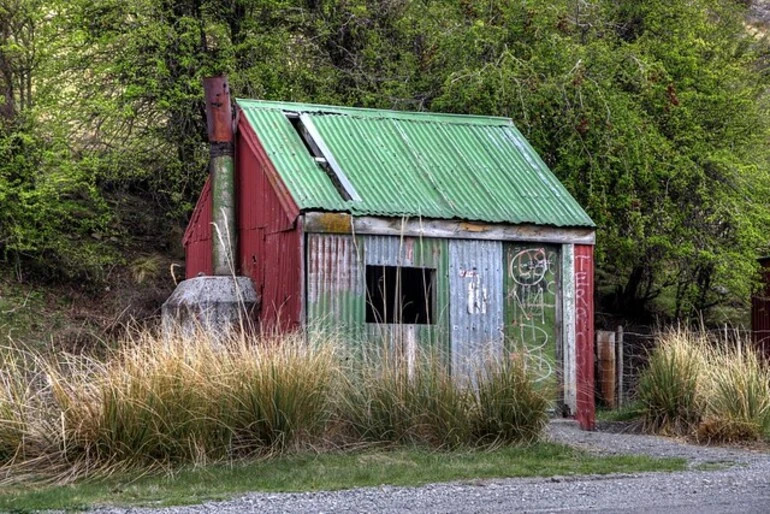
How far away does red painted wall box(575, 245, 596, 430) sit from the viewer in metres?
13.1

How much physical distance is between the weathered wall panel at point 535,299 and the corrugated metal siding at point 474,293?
163mm

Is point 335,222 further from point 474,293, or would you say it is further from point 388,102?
point 388,102

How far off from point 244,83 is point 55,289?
4.97 m

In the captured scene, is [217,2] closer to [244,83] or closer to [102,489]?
[244,83]

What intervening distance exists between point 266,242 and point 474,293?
2.61 metres

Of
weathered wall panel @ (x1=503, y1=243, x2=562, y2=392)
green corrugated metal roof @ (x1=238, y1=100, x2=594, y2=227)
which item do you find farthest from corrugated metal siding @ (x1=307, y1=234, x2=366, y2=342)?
weathered wall panel @ (x1=503, y1=243, x2=562, y2=392)

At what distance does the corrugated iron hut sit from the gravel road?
351 cm

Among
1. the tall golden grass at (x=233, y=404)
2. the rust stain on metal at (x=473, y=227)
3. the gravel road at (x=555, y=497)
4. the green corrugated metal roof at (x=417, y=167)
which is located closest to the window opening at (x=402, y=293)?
the rust stain on metal at (x=473, y=227)

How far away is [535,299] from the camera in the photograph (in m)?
13.0

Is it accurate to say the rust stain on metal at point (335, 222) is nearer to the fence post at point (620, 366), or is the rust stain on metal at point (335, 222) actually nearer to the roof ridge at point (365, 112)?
the roof ridge at point (365, 112)

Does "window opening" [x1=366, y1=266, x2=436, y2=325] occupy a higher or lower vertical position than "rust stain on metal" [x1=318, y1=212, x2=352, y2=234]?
lower

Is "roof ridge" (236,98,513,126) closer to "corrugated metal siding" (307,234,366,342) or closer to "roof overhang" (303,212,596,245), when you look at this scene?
"roof overhang" (303,212,596,245)

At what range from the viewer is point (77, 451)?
845cm

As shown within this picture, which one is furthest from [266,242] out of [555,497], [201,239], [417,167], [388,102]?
[388,102]
